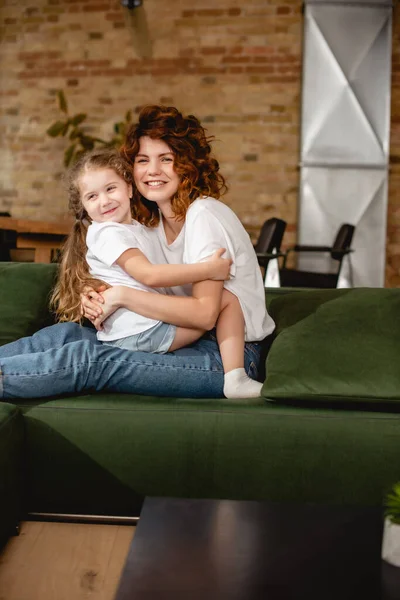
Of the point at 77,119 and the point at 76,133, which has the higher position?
the point at 77,119

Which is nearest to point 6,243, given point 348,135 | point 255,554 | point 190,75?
point 190,75

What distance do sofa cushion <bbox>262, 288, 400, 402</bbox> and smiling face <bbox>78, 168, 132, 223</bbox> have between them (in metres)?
0.62

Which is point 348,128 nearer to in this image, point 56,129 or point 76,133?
point 76,133

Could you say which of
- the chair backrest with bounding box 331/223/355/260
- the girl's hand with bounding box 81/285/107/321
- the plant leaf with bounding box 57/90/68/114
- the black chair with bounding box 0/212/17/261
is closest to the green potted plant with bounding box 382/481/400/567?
the girl's hand with bounding box 81/285/107/321

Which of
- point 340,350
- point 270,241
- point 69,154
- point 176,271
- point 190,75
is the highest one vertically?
point 190,75

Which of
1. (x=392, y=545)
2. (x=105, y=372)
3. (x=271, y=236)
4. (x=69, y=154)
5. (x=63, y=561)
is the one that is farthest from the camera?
(x=69, y=154)

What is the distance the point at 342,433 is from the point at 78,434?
0.67 m

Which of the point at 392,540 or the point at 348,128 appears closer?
the point at 392,540

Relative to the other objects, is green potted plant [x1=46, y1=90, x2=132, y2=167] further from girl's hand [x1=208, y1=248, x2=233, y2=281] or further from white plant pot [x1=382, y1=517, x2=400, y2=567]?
white plant pot [x1=382, y1=517, x2=400, y2=567]

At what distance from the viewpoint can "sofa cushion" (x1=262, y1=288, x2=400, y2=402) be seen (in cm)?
176

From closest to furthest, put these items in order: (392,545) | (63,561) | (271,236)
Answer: (392,545), (63,561), (271,236)

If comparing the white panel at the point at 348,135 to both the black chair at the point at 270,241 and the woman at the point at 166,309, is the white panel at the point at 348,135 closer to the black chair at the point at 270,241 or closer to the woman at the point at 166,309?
the black chair at the point at 270,241

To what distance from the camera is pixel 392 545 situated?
3.40 feet

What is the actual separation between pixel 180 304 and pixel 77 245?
0.46 metres
